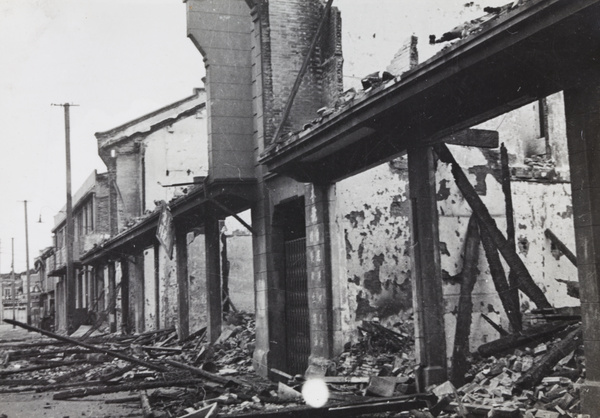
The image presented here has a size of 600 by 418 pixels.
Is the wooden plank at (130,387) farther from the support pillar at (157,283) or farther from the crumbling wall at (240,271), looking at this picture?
the support pillar at (157,283)

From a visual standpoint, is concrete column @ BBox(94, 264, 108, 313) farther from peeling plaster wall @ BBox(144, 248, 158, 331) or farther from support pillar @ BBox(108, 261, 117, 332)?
peeling plaster wall @ BBox(144, 248, 158, 331)

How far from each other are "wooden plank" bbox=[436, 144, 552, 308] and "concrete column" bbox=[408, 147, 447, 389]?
0.45 m

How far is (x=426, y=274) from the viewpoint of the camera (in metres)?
9.18

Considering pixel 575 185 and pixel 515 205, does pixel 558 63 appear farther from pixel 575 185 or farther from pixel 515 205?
pixel 515 205

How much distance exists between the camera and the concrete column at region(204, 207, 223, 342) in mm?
16922

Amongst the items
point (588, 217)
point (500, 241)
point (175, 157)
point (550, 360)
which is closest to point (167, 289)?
point (175, 157)

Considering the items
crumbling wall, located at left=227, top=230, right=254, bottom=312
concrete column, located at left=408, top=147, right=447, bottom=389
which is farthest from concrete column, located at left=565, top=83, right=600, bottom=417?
crumbling wall, located at left=227, top=230, right=254, bottom=312

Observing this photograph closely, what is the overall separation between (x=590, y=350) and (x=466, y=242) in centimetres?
453

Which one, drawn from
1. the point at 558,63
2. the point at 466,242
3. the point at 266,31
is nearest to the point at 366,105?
the point at 558,63

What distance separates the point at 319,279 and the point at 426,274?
10.7 ft

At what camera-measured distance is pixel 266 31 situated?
1445 centimetres

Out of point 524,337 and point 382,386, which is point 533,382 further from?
point 382,386

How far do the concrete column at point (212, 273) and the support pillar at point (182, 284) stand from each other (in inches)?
95.2

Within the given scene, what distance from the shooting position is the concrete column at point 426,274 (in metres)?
9.08
